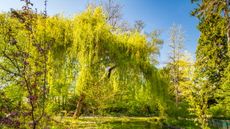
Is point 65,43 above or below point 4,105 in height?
above

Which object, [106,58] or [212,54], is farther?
[212,54]

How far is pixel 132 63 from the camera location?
16578mm

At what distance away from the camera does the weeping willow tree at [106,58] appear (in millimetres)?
15234

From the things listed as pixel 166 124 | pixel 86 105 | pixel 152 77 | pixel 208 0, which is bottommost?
pixel 166 124

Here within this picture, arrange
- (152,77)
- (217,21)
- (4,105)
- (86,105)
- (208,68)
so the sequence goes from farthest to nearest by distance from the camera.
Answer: (208,68)
(217,21)
(86,105)
(152,77)
(4,105)

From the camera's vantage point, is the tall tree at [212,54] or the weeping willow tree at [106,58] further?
the tall tree at [212,54]

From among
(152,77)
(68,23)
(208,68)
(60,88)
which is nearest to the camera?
(60,88)

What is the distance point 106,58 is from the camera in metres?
16.6

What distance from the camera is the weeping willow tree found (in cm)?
1523

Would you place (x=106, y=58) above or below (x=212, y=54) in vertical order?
below

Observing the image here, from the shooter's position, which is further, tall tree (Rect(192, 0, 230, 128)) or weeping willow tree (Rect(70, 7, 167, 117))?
tall tree (Rect(192, 0, 230, 128))

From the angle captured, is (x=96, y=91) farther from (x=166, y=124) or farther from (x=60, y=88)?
(x=166, y=124)

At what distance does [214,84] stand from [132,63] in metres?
14.5

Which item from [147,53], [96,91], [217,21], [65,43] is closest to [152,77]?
[147,53]
